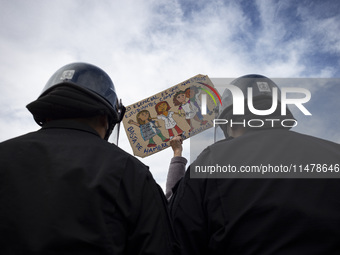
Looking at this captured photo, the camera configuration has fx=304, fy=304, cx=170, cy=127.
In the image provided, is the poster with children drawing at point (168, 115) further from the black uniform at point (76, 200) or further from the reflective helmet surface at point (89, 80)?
the black uniform at point (76, 200)

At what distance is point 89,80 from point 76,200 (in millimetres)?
1521

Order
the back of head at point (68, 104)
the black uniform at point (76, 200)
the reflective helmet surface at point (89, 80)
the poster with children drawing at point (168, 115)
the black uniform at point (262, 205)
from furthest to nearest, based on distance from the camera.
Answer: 1. the poster with children drawing at point (168, 115)
2. the reflective helmet surface at point (89, 80)
3. the back of head at point (68, 104)
4. the black uniform at point (262, 205)
5. the black uniform at point (76, 200)

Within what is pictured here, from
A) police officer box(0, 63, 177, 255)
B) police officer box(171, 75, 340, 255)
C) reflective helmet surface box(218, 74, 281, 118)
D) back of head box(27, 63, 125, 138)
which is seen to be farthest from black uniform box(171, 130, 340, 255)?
back of head box(27, 63, 125, 138)

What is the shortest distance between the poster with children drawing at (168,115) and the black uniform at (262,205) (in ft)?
5.87

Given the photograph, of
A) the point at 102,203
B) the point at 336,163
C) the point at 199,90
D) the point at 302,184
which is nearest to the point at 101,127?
the point at 102,203

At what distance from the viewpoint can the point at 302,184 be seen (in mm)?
2092

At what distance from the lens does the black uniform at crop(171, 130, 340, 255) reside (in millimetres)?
1911

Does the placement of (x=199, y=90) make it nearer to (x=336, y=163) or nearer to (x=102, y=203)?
(x=336, y=163)

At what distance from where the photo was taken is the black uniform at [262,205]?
1911 mm

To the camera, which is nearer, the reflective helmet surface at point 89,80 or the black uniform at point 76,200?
the black uniform at point 76,200

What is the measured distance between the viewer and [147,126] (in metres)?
4.45

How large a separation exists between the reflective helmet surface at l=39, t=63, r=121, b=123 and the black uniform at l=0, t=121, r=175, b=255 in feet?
2.58

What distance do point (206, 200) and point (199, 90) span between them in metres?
2.48

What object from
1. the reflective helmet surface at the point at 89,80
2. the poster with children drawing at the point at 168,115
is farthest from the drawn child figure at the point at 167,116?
the reflective helmet surface at the point at 89,80
